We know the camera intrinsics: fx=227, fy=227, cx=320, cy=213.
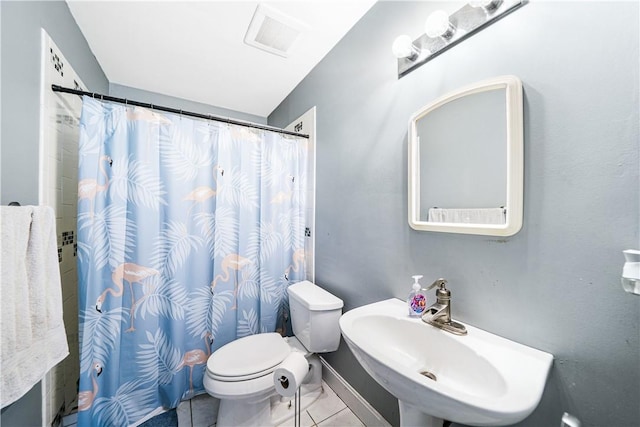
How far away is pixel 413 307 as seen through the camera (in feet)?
2.98

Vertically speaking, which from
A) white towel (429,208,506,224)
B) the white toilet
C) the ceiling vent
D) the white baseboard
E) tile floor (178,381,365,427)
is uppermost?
the ceiling vent

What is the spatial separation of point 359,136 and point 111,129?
136cm

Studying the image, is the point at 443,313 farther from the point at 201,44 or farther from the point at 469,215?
the point at 201,44

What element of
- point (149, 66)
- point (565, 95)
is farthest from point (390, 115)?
point (149, 66)

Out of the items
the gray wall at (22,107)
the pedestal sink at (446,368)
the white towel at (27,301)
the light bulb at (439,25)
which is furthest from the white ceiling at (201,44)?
the pedestal sink at (446,368)

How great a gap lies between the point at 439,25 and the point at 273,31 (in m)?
1.00

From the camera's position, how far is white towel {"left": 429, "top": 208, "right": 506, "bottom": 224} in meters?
0.76

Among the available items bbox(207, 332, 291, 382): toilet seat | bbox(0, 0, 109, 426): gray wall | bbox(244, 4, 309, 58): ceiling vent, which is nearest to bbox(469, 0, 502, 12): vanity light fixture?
bbox(244, 4, 309, 58): ceiling vent

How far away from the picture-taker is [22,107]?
90 cm

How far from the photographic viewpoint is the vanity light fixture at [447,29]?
77 cm

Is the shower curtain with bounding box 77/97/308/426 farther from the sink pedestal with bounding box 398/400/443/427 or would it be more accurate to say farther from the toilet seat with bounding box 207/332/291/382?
the sink pedestal with bounding box 398/400/443/427

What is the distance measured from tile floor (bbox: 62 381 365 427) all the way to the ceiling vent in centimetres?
230

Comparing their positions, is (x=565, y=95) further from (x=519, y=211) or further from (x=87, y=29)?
(x=87, y=29)

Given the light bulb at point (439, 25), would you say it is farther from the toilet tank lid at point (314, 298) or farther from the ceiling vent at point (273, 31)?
the toilet tank lid at point (314, 298)
